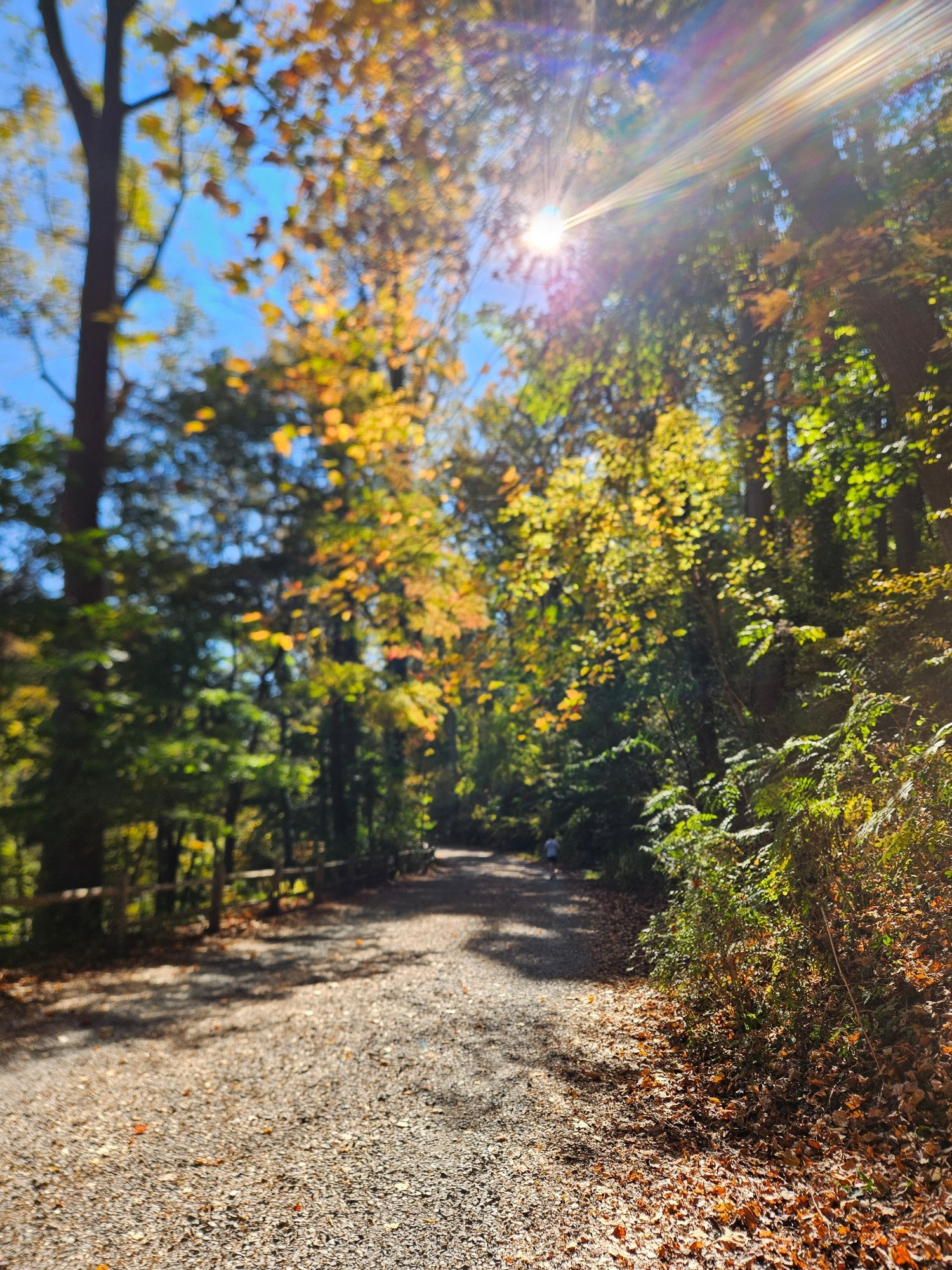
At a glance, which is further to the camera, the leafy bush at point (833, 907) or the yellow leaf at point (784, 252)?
the yellow leaf at point (784, 252)

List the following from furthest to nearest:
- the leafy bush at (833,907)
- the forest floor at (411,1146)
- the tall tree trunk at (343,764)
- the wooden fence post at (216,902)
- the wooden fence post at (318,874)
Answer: the tall tree trunk at (343,764)
the wooden fence post at (318,874)
the wooden fence post at (216,902)
the leafy bush at (833,907)
the forest floor at (411,1146)

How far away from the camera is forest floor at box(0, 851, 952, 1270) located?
289cm

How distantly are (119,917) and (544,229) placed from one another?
10105mm

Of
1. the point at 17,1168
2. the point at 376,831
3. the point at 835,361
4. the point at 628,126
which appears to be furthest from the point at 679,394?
the point at 376,831

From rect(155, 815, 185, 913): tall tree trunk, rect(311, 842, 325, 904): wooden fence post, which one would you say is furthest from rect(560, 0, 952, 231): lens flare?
rect(155, 815, 185, 913): tall tree trunk

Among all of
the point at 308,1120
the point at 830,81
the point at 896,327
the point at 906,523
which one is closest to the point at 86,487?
the point at 308,1120

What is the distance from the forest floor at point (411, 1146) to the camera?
289cm

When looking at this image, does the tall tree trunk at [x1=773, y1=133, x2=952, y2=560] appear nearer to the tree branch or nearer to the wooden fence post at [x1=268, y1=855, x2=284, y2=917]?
the tree branch

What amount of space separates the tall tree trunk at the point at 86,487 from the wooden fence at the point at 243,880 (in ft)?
1.42

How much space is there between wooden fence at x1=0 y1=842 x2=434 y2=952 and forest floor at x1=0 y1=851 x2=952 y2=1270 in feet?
6.16

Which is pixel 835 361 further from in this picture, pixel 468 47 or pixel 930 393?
pixel 468 47

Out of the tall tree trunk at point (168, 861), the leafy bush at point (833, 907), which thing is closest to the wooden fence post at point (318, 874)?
the tall tree trunk at point (168, 861)

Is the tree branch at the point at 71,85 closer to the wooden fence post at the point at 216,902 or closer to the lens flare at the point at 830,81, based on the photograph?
the lens flare at the point at 830,81

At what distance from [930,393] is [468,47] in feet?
13.4
